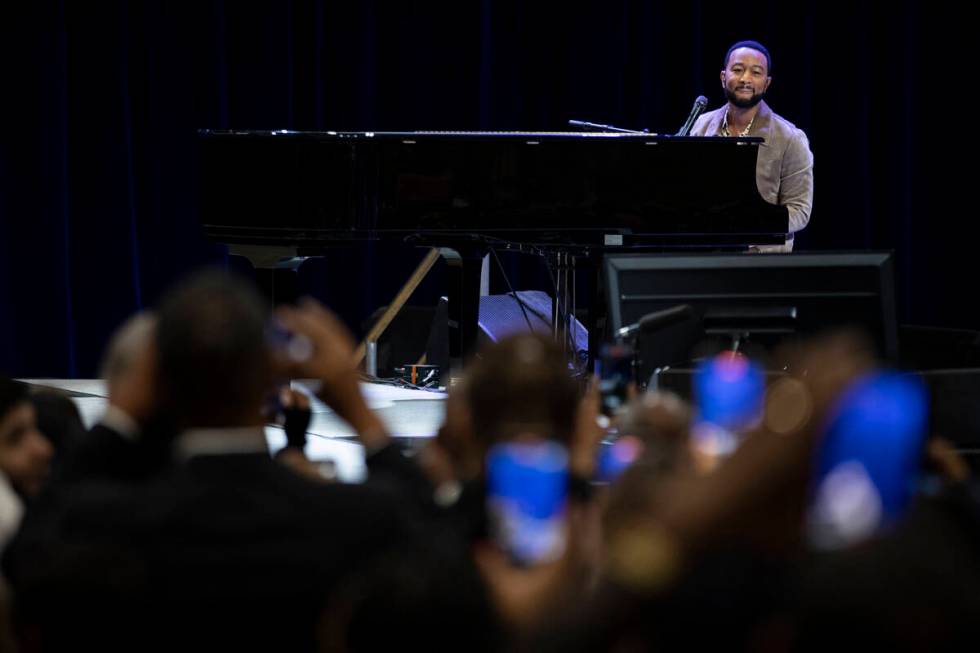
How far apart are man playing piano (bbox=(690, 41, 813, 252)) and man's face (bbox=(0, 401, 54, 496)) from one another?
4.32 meters

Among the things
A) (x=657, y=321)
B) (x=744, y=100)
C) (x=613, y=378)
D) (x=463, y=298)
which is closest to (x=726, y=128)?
(x=744, y=100)

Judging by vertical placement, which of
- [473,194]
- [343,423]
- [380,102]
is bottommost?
[343,423]

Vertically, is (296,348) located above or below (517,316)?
above

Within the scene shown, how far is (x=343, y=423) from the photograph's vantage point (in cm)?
467

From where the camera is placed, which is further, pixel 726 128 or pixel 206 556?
pixel 726 128

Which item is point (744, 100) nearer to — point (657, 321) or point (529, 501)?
point (657, 321)

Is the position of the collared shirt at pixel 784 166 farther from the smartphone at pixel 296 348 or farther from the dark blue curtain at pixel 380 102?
the smartphone at pixel 296 348

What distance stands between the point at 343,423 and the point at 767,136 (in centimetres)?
266

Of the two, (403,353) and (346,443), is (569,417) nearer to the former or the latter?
(346,443)

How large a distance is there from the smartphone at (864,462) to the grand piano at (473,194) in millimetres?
4080

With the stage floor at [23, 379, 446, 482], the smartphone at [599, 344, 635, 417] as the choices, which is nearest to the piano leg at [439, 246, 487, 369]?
the stage floor at [23, 379, 446, 482]

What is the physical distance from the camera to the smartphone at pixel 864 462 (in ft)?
4.40

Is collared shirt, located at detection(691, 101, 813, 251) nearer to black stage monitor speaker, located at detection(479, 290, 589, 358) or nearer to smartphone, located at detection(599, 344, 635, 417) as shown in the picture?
black stage monitor speaker, located at detection(479, 290, 589, 358)

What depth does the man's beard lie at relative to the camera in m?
6.22
